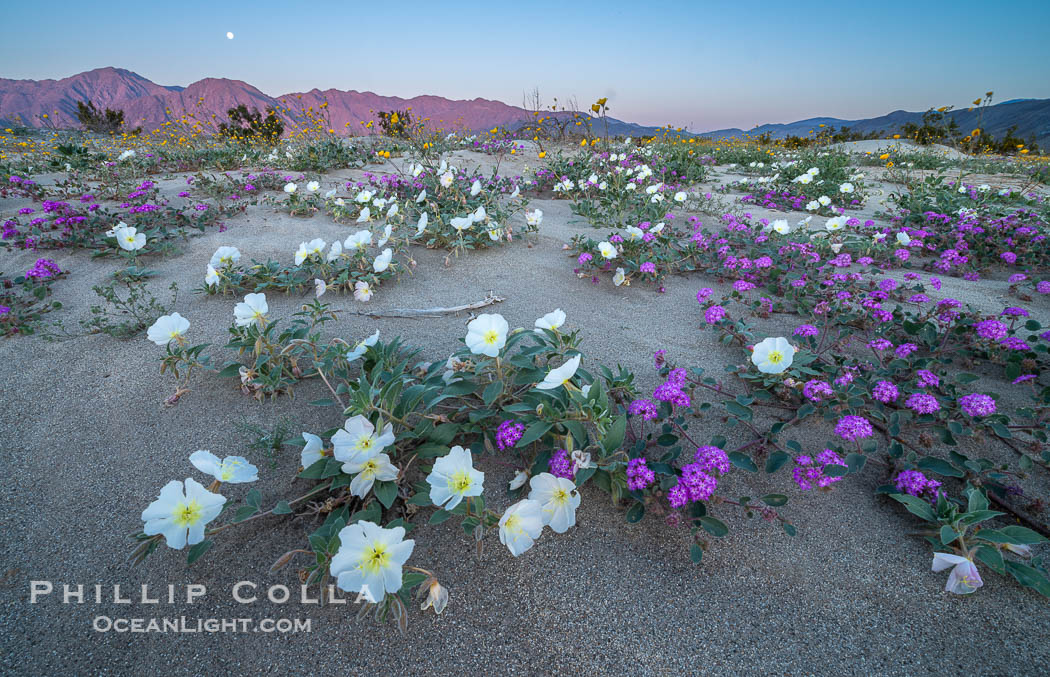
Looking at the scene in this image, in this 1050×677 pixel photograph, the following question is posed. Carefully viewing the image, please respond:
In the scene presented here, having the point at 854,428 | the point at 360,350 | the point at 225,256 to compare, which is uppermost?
the point at 225,256

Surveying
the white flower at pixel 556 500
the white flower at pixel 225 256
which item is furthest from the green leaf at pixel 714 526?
the white flower at pixel 225 256

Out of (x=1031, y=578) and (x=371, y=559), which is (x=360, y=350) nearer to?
(x=371, y=559)

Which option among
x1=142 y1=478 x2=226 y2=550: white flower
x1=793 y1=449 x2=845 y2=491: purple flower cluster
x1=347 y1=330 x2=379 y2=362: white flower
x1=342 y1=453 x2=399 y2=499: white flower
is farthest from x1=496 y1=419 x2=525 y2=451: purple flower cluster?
x1=793 y1=449 x2=845 y2=491: purple flower cluster

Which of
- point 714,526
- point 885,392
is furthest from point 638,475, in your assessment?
point 885,392

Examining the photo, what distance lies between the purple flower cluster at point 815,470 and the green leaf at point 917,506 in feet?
0.64

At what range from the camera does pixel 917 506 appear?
1531 mm

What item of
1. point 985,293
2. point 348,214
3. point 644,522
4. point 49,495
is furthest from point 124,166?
point 985,293

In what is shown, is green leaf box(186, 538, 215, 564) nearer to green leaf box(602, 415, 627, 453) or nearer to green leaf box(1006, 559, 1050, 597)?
green leaf box(602, 415, 627, 453)

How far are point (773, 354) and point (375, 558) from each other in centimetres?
176

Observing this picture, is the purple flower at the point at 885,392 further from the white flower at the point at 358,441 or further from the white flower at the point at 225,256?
the white flower at the point at 225,256

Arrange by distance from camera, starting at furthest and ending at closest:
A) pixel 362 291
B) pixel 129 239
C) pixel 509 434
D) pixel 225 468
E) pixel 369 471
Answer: pixel 129 239 → pixel 362 291 → pixel 509 434 → pixel 369 471 → pixel 225 468

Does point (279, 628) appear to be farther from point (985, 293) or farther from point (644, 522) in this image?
point (985, 293)

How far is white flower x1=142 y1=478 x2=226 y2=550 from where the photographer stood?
1261mm

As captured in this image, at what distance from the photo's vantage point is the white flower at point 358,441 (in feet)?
4.66
